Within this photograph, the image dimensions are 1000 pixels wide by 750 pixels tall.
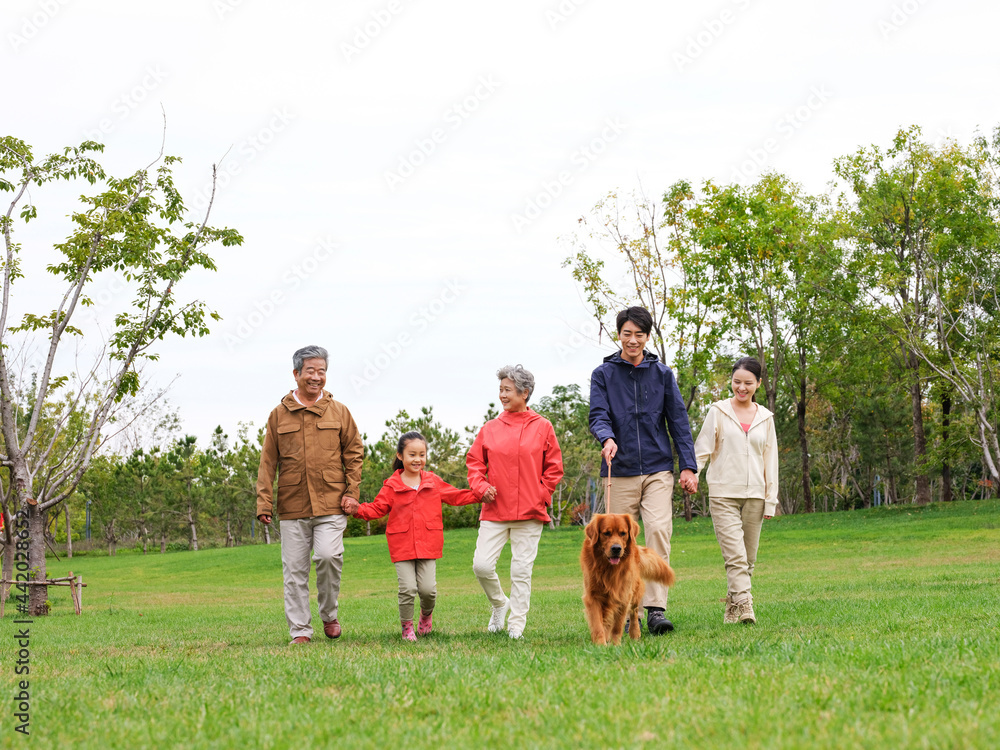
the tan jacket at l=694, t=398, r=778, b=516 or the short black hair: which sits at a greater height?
the short black hair

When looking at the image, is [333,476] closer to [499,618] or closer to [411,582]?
[411,582]

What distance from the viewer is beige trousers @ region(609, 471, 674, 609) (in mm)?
7750

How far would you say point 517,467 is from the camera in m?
8.08

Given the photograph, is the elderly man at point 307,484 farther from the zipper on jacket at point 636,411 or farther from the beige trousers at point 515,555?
the zipper on jacket at point 636,411

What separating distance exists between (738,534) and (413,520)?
2.89m

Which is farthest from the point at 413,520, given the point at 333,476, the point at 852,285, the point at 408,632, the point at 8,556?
the point at 852,285

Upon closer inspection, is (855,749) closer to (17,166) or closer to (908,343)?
(17,166)

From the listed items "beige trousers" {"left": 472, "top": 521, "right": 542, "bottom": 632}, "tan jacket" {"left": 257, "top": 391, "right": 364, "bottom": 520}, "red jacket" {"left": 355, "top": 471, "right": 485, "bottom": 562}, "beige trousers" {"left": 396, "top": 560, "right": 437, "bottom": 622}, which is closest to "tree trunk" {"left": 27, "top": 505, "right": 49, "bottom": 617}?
"tan jacket" {"left": 257, "top": 391, "right": 364, "bottom": 520}

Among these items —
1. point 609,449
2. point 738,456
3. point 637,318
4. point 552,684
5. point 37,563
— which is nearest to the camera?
point 552,684

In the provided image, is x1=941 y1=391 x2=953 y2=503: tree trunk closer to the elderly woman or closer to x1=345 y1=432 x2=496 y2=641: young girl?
the elderly woman

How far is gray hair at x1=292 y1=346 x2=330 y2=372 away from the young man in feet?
8.02

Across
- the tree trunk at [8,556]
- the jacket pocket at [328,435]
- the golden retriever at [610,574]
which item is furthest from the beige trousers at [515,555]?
the tree trunk at [8,556]

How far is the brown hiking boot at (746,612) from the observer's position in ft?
26.8

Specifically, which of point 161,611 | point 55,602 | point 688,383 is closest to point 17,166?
point 161,611
